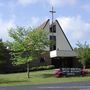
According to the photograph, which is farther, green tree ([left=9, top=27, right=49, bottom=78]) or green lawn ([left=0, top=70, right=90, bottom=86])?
green tree ([left=9, top=27, right=49, bottom=78])

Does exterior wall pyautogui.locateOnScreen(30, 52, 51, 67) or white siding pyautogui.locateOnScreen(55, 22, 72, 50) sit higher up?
white siding pyautogui.locateOnScreen(55, 22, 72, 50)

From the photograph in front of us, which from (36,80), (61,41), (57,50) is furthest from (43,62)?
(36,80)

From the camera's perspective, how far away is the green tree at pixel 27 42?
54.4m

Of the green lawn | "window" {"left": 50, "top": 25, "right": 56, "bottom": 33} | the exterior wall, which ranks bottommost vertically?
the green lawn

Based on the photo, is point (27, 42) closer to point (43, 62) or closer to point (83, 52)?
point (83, 52)

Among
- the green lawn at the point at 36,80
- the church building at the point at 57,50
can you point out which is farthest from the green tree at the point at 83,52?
the green lawn at the point at 36,80

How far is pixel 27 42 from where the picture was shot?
54.5 metres

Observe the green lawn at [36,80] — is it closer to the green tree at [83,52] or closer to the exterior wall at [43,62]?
the green tree at [83,52]

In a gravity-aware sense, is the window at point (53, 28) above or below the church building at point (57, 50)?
above

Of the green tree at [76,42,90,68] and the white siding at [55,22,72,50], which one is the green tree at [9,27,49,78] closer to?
the green tree at [76,42,90,68]

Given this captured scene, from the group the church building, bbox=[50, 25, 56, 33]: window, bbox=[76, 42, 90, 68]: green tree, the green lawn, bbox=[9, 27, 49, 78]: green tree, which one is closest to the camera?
the green lawn

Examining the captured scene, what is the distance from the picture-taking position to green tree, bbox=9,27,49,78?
5444cm

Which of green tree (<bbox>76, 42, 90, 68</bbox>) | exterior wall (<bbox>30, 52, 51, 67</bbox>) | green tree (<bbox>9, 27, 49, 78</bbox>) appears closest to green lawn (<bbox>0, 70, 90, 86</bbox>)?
green tree (<bbox>9, 27, 49, 78</bbox>)

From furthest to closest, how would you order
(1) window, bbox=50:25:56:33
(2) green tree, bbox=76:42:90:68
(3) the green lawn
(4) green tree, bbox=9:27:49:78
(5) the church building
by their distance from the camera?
(1) window, bbox=50:25:56:33 → (5) the church building → (2) green tree, bbox=76:42:90:68 → (4) green tree, bbox=9:27:49:78 → (3) the green lawn
